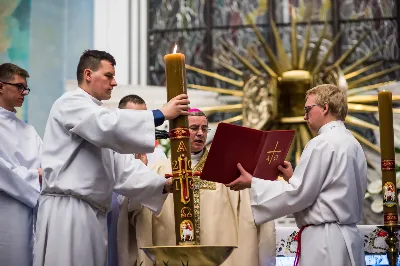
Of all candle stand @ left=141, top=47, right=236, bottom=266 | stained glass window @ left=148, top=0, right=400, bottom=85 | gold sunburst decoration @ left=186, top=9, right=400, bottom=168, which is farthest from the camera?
stained glass window @ left=148, top=0, right=400, bottom=85

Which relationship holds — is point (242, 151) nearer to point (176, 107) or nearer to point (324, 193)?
point (324, 193)

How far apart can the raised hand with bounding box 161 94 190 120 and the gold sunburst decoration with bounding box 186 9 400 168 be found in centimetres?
442

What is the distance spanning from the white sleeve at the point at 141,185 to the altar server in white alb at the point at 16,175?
20.3 inches

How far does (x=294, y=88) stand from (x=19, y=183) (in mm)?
4023

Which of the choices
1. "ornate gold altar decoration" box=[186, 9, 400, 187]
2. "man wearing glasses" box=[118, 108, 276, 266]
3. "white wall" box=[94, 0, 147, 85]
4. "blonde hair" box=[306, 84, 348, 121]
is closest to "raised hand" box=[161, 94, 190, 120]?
"blonde hair" box=[306, 84, 348, 121]

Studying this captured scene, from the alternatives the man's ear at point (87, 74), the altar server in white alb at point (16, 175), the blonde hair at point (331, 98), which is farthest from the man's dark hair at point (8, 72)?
the blonde hair at point (331, 98)

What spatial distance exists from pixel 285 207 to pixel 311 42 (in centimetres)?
478

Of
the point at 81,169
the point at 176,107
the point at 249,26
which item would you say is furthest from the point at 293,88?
the point at 176,107

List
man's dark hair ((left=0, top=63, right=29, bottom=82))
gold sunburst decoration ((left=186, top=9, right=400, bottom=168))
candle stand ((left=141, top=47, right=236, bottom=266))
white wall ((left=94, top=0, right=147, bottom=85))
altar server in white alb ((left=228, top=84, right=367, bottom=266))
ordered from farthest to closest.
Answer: white wall ((left=94, top=0, right=147, bottom=85)), gold sunburst decoration ((left=186, top=9, right=400, bottom=168)), man's dark hair ((left=0, top=63, right=29, bottom=82)), altar server in white alb ((left=228, top=84, right=367, bottom=266)), candle stand ((left=141, top=47, right=236, bottom=266))

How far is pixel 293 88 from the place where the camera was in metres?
7.60

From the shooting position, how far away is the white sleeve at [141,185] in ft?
13.2

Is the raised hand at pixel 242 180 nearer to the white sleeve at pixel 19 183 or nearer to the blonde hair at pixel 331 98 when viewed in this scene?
the blonde hair at pixel 331 98

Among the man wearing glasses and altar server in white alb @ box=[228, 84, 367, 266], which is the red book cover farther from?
the man wearing glasses

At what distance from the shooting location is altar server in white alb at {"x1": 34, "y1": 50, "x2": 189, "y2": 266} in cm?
362
